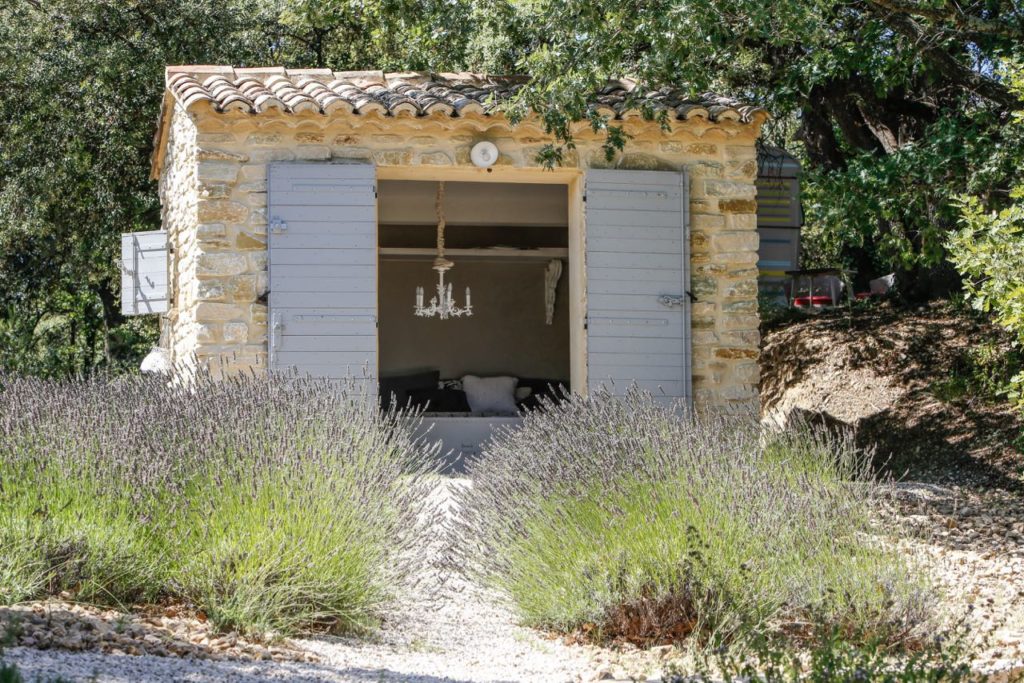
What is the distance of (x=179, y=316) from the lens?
8.81 meters

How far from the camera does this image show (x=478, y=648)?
14.4 feet

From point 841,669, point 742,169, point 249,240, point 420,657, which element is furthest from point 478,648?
point 742,169

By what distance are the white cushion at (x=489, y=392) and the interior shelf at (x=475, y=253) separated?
50.9 inches

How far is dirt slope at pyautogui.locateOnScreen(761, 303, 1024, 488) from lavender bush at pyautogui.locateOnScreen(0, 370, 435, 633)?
506 centimetres

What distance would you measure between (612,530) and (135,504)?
1.80 meters

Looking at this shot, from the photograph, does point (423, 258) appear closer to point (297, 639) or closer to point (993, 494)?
point (993, 494)

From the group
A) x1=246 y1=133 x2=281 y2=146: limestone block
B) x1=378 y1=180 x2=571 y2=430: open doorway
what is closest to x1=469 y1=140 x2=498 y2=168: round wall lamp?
x1=246 y1=133 x2=281 y2=146: limestone block

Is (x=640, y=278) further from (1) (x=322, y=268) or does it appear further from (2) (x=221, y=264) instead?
(2) (x=221, y=264)

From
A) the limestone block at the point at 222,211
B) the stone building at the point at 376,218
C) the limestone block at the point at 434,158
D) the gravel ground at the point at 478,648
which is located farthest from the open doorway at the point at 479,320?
the gravel ground at the point at 478,648

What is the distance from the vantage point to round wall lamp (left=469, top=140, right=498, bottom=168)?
Result: 8219 millimetres

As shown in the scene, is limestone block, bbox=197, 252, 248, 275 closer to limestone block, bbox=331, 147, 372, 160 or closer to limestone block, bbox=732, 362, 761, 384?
limestone block, bbox=331, 147, 372, 160

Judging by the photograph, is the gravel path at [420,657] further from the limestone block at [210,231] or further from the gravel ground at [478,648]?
the limestone block at [210,231]

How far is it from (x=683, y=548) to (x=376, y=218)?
177 inches

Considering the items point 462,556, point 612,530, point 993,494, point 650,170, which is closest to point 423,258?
point 650,170
